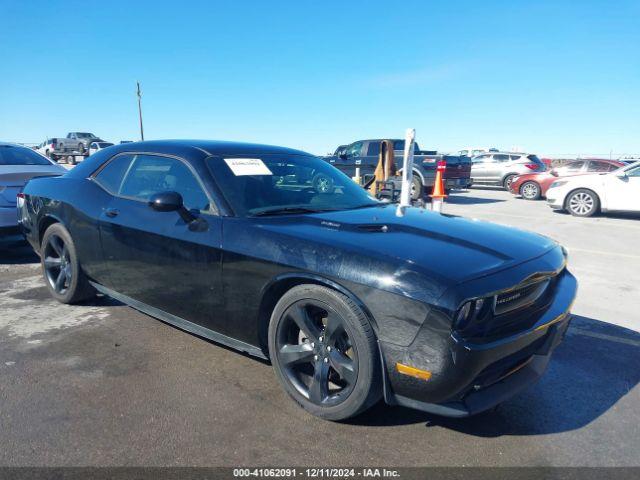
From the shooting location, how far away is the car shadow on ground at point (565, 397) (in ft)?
8.10

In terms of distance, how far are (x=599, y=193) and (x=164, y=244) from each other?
1052 cm

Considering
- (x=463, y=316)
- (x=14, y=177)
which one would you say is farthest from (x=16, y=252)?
(x=463, y=316)

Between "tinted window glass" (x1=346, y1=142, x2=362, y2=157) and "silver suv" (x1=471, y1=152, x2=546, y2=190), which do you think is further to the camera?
"silver suv" (x1=471, y1=152, x2=546, y2=190)

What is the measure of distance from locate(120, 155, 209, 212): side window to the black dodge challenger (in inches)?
0.5

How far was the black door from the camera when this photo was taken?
9.41 feet

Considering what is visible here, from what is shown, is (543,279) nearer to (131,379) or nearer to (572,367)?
(572,367)

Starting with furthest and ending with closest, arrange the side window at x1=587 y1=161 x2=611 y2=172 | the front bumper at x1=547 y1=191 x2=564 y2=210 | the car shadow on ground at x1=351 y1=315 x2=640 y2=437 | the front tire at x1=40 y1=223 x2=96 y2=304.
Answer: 1. the side window at x1=587 y1=161 x2=611 y2=172
2. the front bumper at x1=547 y1=191 x2=564 y2=210
3. the front tire at x1=40 y1=223 x2=96 y2=304
4. the car shadow on ground at x1=351 y1=315 x2=640 y2=437

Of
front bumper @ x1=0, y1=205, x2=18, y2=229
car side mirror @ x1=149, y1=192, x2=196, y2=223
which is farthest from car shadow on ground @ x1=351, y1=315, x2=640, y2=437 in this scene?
front bumper @ x1=0, y1=205, x2=18, y2=229

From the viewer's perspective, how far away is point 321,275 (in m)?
2.34

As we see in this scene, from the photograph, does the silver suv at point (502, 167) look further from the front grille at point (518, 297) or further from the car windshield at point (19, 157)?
the front grille at point (518, 297)

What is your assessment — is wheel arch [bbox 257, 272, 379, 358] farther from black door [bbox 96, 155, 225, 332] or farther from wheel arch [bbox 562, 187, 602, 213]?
wheel arch [bbox 562, 187, 602, 213]

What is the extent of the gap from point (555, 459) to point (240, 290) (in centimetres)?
183

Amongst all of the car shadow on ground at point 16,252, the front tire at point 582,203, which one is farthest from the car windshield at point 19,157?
the front tire at point 582,203

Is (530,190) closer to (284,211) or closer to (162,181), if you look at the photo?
(284,211)
